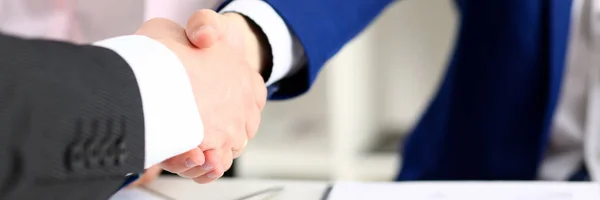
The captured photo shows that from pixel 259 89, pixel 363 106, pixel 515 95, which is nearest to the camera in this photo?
pixel 259 89

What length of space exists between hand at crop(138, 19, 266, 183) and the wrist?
2 centimetres

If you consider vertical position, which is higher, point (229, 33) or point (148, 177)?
point (229, 33)

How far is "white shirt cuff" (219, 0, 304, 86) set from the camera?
1.85ft

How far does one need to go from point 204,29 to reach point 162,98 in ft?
0.34

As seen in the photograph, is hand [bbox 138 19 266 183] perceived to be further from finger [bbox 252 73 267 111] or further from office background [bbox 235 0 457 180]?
office background [bbox 235 0 457 180]

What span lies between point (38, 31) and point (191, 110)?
0.30m

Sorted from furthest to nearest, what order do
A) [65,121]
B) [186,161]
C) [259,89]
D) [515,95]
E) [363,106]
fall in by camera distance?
1. [363,106]
2. [515,95]
3. [259,89]
4. [186,161]
5. [65,121]

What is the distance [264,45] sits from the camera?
22.8 inches

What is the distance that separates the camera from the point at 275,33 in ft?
1.89

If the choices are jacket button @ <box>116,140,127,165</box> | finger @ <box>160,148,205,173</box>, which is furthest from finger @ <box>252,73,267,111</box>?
jacket button @ <box>116,140,127,165</box>

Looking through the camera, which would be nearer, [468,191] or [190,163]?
[190,163]

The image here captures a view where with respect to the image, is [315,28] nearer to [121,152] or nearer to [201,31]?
[201,31]

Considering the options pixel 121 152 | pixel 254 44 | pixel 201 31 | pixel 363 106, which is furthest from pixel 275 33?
pixel 363 106

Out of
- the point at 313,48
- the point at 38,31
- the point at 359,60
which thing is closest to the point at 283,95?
the point at 313,48
